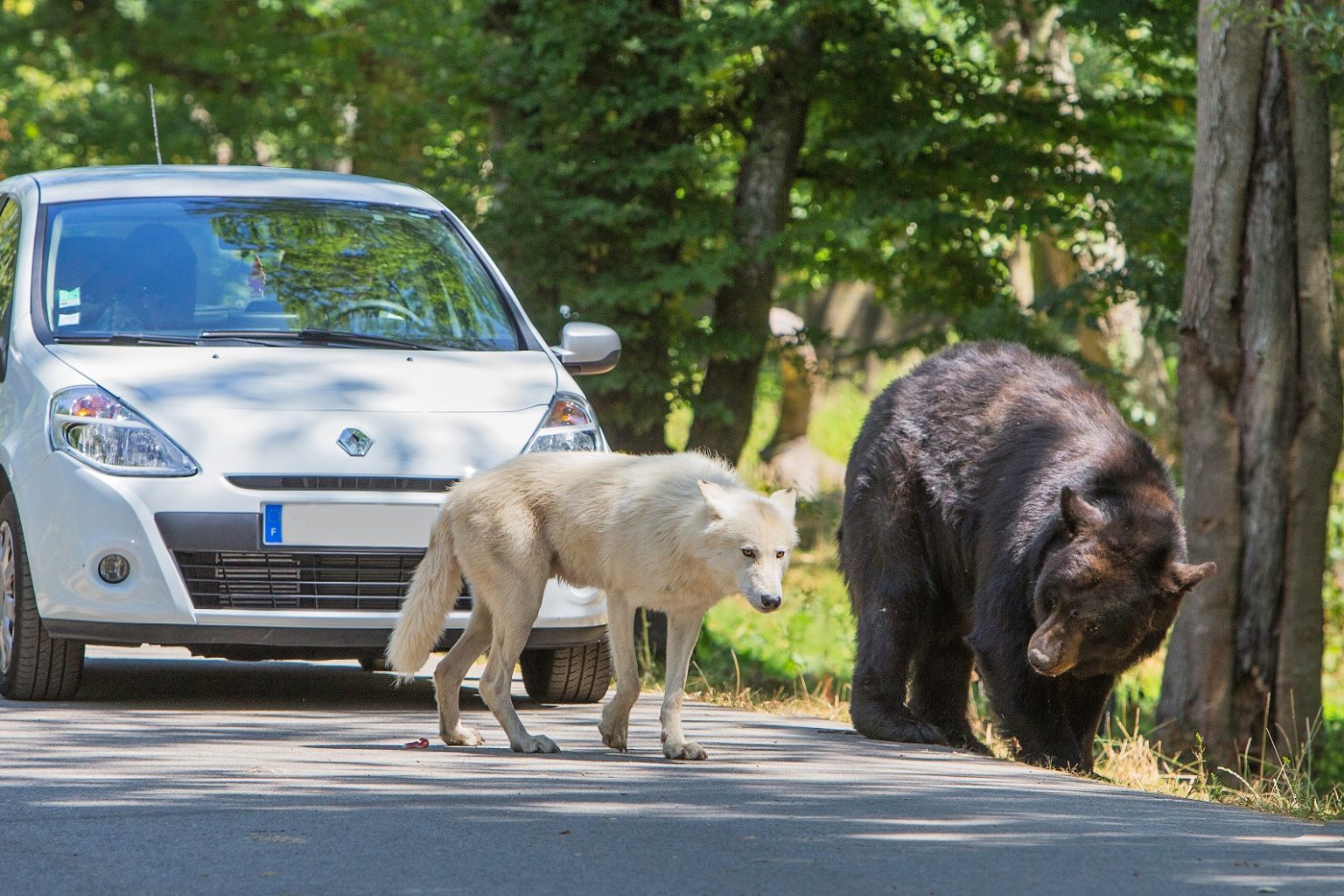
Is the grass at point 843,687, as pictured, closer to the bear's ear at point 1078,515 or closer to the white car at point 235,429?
the bear's ear at point 1078,515

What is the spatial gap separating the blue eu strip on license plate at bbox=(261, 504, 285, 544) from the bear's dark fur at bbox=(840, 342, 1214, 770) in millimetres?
2375

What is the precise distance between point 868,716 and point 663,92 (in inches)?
248

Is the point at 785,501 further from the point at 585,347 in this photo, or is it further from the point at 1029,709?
the point at 585,347

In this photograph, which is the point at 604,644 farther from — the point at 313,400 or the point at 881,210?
the point at 881,210

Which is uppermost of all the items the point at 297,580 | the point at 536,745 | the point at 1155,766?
the point at 297,580

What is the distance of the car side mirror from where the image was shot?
817cm

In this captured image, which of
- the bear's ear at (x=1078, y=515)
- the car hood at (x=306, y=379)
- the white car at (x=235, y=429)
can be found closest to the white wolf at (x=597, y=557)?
the white car at (x=235, y=429)

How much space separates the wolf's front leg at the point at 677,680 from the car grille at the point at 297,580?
114 centimetres

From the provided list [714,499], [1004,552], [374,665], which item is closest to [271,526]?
[714,499]

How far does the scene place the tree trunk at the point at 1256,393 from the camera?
33.7 ft

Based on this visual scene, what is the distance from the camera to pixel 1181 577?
659cm

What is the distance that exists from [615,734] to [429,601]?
807mm

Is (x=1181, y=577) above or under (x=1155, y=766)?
above

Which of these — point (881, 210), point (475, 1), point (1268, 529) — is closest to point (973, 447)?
point (1268, 529)
